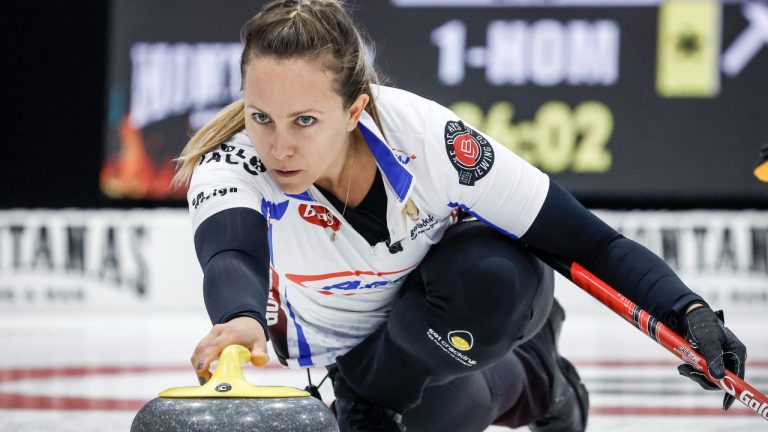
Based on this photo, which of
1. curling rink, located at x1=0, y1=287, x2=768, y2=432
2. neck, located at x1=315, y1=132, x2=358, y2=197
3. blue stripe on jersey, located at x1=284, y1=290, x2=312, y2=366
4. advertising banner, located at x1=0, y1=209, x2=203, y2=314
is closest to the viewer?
neck, located at x1=315, y1=132, x2=358, y2=197

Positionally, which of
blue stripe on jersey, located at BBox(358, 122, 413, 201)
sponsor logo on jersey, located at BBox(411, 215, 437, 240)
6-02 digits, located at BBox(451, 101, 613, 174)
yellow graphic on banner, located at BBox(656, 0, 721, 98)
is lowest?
6-02 digits, located at BBox(451, 101, 613, 174)

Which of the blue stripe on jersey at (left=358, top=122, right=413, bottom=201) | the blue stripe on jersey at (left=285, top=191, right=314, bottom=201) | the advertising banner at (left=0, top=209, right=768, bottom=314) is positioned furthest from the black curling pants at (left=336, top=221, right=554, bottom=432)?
the advertising banner at (left=0, top=209, right=768, bottom=314)

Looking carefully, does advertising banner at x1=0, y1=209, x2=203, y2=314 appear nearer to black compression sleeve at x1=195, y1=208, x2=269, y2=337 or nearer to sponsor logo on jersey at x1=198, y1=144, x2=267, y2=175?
sponsor logo on jersey at x1=198, y1=144, x2=267, y2=175

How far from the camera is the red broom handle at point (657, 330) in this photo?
75.8 inches

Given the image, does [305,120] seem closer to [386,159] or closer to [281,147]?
[281,147]

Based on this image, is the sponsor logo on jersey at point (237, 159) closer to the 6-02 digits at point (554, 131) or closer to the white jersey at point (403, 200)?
the white jersey at point (403, 200)

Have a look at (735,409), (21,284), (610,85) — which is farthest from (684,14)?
(21,284)

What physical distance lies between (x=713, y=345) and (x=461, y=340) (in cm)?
55

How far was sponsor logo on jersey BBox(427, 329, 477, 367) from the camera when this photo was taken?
2273 millimetres

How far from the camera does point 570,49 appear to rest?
620 cm

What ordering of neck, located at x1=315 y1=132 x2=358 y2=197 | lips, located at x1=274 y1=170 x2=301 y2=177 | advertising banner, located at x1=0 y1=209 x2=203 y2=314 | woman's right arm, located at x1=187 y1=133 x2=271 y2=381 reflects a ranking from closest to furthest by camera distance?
woman's right arm, located at x1=187 y1=133 x2=271 y2=381 < lips, located at x1=274 y1=170 x2=301 y2=177 < neck, located at x1=315 y1=132 x2=358 y2=197 < advertising banner, located at x1=0 y1=209 x2=203 y2=314

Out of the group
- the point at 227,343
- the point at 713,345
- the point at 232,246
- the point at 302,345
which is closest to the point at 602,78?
the point at 302,345

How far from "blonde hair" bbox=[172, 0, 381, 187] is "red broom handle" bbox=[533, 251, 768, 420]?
20.0 inches

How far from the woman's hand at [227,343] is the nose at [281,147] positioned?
38 centimetres
